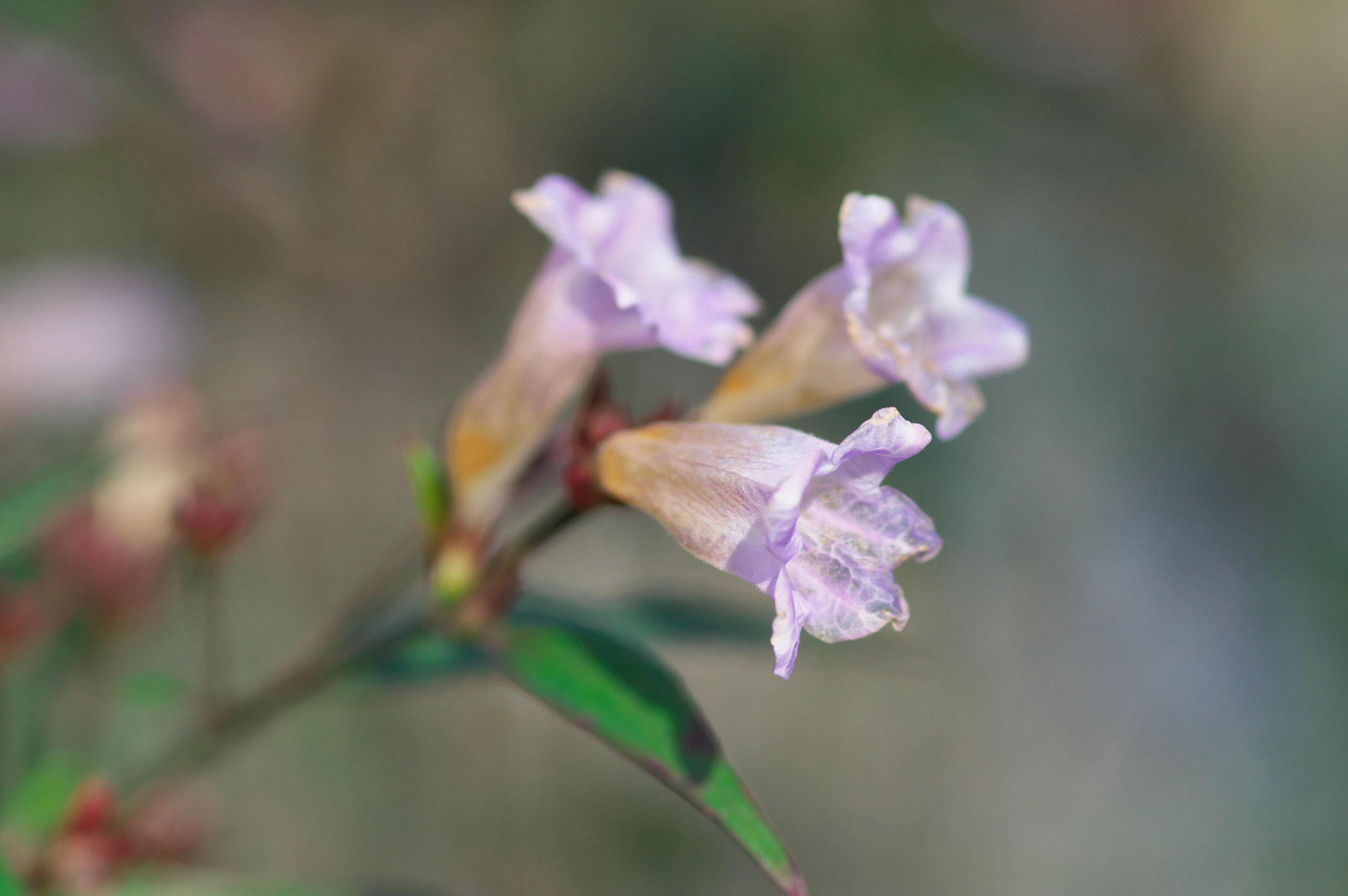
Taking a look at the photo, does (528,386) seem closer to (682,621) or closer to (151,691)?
(682,621)

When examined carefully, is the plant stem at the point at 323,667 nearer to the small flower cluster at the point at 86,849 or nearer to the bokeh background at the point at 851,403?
the small flower cluster at the point at 86,849

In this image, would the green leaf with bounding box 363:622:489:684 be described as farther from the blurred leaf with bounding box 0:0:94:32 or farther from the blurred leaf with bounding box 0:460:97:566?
the blurred leaf with bounding box 0:0:94:32

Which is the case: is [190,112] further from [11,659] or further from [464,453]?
[464,453]

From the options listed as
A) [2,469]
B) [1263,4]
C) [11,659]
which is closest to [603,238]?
[11,659]

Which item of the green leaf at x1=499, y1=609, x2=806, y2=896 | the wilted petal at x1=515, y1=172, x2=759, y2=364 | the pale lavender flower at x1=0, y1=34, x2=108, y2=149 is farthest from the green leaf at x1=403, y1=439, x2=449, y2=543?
the pale lavender flower at x1=0, y1=34, x2=108, y2=149

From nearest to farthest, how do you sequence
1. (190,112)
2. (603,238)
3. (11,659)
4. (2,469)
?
(603,238) < (11,659) < (2,469) < (190,112)

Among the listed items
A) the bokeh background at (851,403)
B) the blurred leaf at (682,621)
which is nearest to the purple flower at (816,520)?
the blurred leaf at (682,621)
